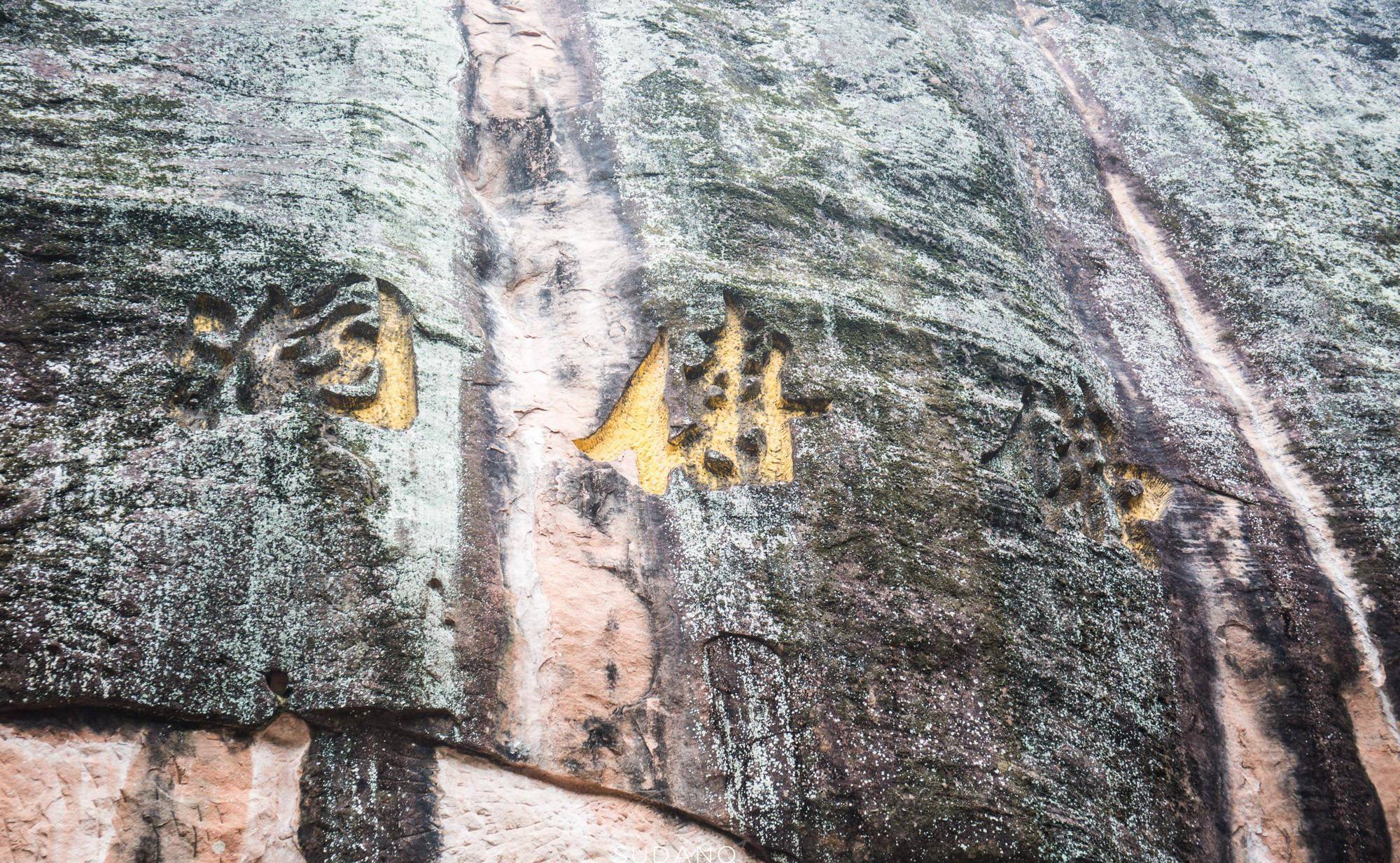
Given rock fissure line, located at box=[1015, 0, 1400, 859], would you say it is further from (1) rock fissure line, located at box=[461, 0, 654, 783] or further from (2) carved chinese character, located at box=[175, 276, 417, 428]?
(2) carved chinese character, located at box=[175, 276, 417, 428]

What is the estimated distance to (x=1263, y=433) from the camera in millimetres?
5164

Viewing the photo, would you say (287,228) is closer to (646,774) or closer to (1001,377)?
(646,774)

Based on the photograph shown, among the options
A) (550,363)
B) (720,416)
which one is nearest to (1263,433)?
(720,416)

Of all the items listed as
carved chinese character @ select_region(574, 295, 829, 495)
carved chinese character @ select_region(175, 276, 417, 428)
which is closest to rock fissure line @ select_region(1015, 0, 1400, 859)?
carved chinese character @ select_region(574, 295, 829, 495)

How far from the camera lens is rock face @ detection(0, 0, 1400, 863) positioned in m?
3.18

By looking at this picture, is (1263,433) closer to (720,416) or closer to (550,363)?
Answer: (720,416)

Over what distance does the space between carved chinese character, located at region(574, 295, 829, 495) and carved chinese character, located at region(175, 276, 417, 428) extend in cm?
94

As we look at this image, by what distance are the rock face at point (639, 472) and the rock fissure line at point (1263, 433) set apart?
3 centimetres

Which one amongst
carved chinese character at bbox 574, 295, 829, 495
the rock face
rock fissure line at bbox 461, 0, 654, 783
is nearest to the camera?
the rock face

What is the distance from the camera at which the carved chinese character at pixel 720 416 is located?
14.1ft

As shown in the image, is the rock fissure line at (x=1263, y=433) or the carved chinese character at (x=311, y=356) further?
the rock fissure line at (x=1263, y=433)

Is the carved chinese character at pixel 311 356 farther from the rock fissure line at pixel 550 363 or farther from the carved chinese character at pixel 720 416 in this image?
the carved chinese character at pixel 720 416

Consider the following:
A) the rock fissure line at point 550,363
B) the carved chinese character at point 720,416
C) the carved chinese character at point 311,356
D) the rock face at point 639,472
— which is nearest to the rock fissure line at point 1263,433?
the rock face at point 639,472

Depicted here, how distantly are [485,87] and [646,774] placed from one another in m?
4.67
